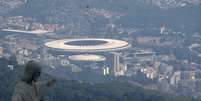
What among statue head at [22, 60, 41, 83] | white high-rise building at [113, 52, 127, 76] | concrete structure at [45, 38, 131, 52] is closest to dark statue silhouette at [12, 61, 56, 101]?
statue head at [22, 60, 41, 83]

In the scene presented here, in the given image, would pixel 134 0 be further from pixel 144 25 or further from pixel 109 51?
pixel 109 51

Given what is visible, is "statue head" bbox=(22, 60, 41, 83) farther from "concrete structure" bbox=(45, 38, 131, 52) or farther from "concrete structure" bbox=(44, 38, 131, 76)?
"concrete structure" bbox=(45, 38, 131, 52)

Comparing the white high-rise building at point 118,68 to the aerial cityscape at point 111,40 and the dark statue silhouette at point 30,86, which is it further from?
the dark statue silhouette at point 30,86

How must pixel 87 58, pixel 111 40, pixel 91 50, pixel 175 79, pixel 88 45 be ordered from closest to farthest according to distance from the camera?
1. pixel 175 79
2. pixel 87 58
3. pixel 91 50
4. pixel 88 45
5. pixel 111 40

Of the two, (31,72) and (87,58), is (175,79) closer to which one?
(87,58)

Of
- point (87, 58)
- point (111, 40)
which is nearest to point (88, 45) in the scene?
point (111, 40)

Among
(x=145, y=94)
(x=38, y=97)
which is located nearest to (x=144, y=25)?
(x=145, y=94)

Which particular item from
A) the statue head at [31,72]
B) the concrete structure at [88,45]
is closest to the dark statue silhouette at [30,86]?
the statue head at [31,72]
